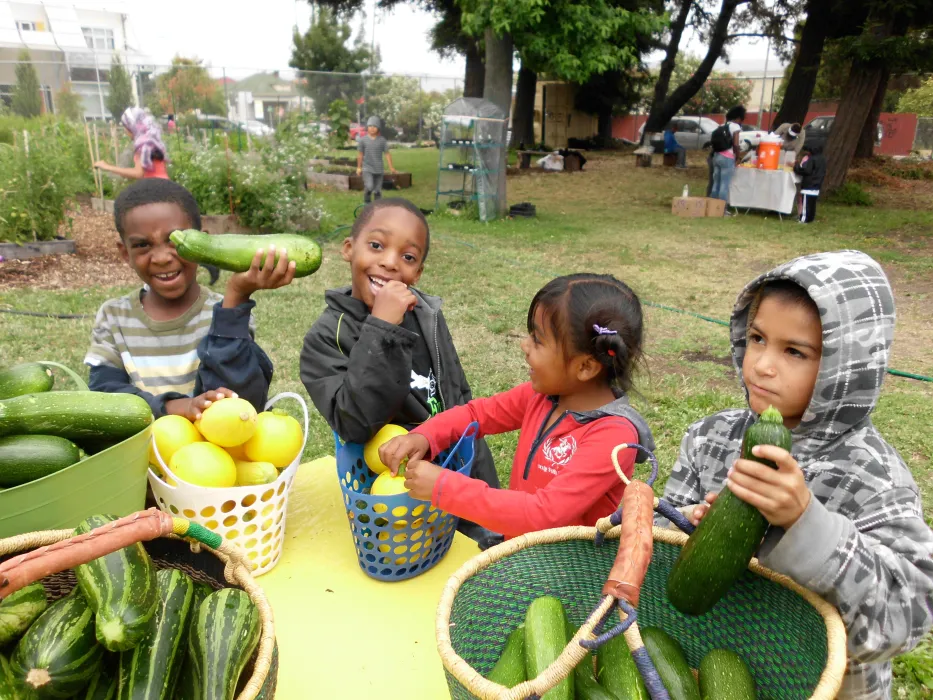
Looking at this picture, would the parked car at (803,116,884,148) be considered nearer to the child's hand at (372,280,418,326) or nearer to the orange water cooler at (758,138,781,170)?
the orange water cooler at (758,138,781,170)

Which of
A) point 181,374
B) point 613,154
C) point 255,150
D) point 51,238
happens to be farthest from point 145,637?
point 613,154

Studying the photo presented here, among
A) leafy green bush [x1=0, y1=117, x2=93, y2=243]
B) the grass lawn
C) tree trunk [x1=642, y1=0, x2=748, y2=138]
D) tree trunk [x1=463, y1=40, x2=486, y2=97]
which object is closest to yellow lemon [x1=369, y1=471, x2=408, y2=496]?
the grass lawn

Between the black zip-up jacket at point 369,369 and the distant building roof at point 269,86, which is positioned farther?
the distant building roof at point 269,86

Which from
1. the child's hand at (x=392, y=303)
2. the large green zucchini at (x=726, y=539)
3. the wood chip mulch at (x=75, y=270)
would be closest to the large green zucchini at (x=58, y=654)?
the child's hand at (x=392, y=303)

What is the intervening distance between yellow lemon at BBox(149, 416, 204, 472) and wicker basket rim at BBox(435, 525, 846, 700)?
975mm

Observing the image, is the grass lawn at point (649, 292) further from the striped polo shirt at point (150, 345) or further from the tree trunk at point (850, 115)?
the striped polo shirt at point (150, 345)

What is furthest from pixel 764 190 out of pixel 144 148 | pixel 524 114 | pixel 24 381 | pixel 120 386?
pixel 524 114

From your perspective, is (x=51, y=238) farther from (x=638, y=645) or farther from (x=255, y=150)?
(x=638, y=645)

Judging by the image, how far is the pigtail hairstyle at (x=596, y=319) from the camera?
80.9 inches

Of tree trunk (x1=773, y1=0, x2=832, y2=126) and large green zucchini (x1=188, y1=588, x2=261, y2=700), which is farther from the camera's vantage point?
tree trunk (x1=773, y1=0, x2=832, y2=126)

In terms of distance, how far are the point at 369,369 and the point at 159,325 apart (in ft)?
3.72

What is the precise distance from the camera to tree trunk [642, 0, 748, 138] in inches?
992

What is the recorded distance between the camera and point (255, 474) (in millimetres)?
1996

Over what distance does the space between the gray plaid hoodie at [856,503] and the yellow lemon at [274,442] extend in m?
1.36
